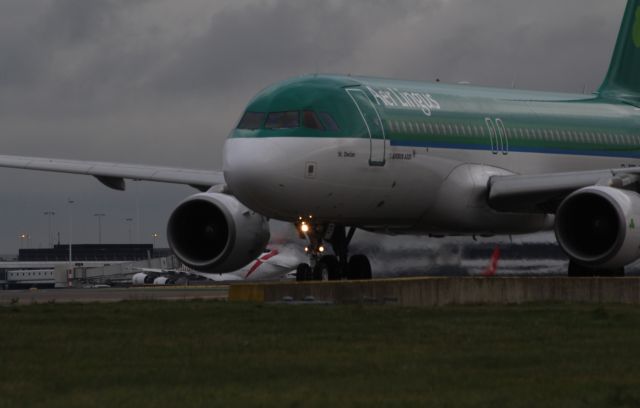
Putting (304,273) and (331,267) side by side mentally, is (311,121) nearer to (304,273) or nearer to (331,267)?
(304,273)

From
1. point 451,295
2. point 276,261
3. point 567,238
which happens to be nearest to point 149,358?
point 451,295

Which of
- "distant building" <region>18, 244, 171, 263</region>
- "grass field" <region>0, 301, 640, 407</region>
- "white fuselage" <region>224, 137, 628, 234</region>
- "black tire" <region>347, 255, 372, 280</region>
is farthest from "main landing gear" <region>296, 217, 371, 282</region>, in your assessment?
"distant building" <region>18, 244, 171, 263</region>

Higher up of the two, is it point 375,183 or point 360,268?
point 375,183

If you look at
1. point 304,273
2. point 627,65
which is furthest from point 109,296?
point 627,65

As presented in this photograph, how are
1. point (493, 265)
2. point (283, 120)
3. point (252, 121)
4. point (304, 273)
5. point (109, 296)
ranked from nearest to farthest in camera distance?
point (283, 120) → point (252, 121) → point (304, 273) → point (109, 296) → point (493, 265)

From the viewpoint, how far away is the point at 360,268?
1219 inches

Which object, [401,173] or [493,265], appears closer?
[401,173]

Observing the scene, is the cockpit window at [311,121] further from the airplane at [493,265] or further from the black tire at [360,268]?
the airplane at [493,265]

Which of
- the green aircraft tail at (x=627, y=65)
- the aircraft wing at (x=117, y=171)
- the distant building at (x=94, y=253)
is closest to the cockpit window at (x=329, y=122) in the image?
the aircraft wing at (x=117, y=171)

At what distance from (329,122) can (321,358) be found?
14.3m

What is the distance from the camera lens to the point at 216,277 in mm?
87562

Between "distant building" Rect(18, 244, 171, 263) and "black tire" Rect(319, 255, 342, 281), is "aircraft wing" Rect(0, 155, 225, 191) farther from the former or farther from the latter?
"distant building" Rect(18, 244, 171, 263)

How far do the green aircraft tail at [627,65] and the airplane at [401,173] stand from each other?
7.51 ft

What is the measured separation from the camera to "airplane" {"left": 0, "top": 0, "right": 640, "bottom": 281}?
89.4 ft
